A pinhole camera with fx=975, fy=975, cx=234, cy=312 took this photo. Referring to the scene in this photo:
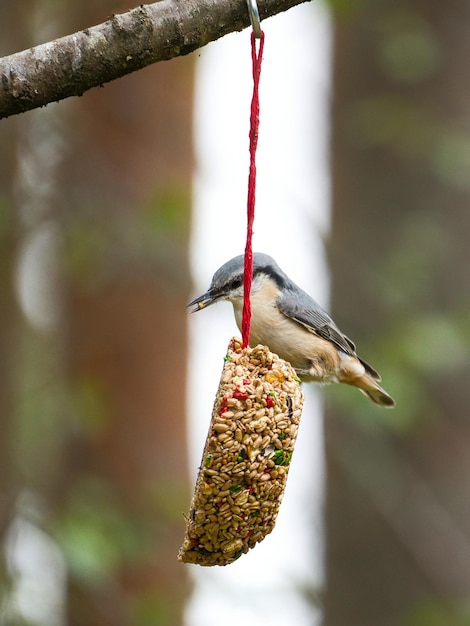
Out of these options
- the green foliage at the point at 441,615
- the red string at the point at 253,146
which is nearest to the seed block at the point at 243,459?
the red string at the point at 253,146

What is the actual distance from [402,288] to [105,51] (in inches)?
112

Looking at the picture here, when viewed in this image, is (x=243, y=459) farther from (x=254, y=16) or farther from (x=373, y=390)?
(x=373, y=390)

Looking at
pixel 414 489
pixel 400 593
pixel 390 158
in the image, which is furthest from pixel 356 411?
pixel 390 158

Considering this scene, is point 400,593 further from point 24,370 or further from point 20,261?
point 20,261

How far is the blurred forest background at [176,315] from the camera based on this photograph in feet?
13.2

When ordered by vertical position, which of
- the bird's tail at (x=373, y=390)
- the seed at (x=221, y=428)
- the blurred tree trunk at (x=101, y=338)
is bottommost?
the seed at (x=221, y=428)

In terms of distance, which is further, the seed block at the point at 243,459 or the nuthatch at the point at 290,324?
the nuthatch at the point at 290,324

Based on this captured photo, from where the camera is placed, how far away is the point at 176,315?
5.11 metres

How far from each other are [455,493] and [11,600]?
2269 millimetres

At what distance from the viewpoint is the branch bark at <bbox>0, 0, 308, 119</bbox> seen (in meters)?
1.87

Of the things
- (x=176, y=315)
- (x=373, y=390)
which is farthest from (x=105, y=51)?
(x=176, y=315)

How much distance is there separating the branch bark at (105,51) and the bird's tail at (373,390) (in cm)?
155

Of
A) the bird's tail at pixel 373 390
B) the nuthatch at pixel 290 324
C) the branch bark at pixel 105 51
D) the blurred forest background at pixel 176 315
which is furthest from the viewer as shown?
the blurred forest background at pixel 176 315

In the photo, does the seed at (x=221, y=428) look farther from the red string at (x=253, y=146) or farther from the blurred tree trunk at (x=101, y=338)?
the blurred tree trunk at (x=101, y=338)
